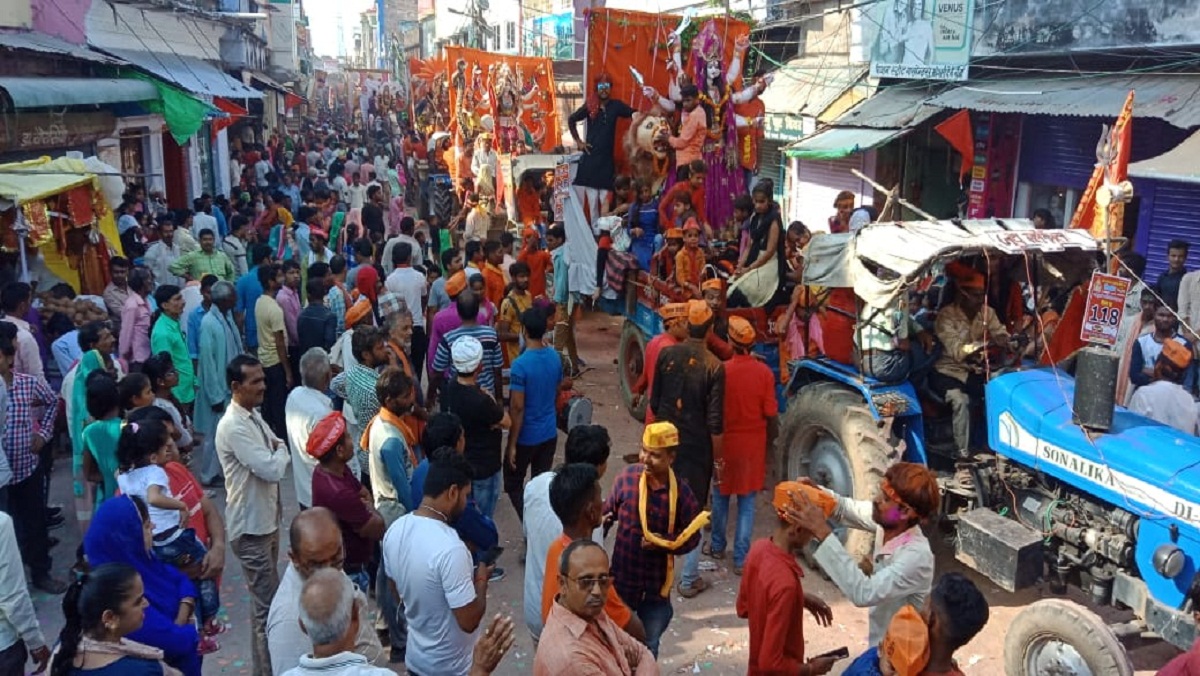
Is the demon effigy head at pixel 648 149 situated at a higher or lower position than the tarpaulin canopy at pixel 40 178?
higher

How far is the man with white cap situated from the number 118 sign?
3362 millimetres

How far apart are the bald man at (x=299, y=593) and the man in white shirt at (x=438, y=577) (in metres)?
0.26

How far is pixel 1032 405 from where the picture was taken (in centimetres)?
522

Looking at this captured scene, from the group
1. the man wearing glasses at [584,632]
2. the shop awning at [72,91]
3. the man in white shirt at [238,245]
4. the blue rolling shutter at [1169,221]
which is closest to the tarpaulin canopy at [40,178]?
the shop awning at [72,91]

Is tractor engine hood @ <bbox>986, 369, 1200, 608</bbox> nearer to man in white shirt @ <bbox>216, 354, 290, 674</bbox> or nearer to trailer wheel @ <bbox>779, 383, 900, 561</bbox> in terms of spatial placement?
trailer wheel @ <bbox>779, 383, 900, 561</bbox>

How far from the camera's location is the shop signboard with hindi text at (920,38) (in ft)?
42.2

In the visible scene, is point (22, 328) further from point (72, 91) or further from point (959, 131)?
point (959, 131)

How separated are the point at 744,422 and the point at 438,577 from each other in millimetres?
2963

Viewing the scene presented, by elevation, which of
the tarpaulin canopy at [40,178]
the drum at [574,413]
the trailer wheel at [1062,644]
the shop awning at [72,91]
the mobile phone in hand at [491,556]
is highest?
the shop awning at [72,91]

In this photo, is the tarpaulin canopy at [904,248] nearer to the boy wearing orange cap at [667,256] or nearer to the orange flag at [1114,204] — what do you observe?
the orange flag at [1114,204]

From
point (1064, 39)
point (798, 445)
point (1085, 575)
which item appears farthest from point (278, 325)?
point (1064, 39)

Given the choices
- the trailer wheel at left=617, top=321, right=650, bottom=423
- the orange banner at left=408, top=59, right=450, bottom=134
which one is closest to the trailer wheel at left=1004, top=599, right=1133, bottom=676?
the trailer wheel at left=617, top=321, right=650, bottom=423

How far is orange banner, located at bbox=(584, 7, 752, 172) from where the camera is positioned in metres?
10.7

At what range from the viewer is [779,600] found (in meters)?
3.43
